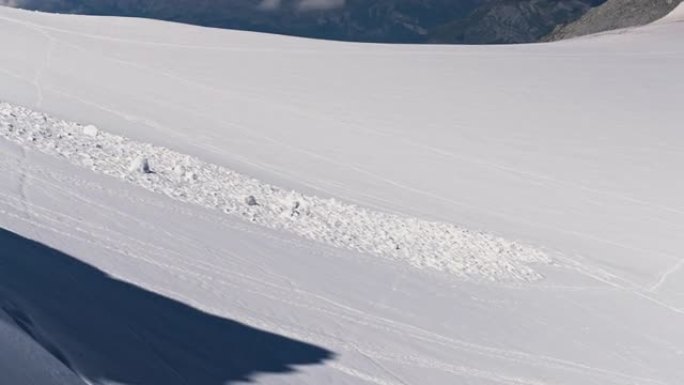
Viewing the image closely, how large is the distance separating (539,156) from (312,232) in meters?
9.84

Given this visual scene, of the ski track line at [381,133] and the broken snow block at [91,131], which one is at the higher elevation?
the ski track line at [381,133]

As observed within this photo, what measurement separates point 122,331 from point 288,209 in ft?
18.6

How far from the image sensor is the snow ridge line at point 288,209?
12836 mm

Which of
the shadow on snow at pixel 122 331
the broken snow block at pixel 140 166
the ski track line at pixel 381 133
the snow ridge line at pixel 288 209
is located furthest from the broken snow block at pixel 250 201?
the ski track line at pixel 381 133

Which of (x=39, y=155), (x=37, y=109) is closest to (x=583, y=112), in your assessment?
(x=37, y=109)

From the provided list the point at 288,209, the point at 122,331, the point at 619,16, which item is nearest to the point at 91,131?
the point at 288,209

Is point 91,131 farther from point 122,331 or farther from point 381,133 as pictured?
point 122,331

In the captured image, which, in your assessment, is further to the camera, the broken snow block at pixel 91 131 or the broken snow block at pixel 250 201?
the broken snow block at pixel 91 131

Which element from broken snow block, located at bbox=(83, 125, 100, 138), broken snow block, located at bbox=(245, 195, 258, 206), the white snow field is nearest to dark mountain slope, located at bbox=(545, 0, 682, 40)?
the white snow field

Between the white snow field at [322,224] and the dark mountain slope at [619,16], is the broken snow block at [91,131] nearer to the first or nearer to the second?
the white snow field at [322,224]

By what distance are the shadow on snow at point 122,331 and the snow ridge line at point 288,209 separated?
385 centimetres

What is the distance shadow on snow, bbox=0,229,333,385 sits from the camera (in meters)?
7.17

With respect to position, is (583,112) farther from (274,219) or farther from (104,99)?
(274,219)

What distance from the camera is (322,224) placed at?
520 inches
